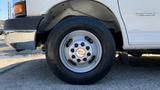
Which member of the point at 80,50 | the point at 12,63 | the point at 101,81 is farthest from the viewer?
the point at 12,63

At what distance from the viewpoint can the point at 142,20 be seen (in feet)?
18.0

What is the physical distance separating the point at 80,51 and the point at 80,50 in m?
0.01

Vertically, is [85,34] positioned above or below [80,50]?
above

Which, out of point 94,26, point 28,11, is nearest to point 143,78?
point 94,26

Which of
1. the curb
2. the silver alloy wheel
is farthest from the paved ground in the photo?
the curb

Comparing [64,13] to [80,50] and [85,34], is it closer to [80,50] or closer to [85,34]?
[85,34]

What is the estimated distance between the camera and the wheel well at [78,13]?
558cm

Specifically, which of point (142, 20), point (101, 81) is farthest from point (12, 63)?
point (142, 20)

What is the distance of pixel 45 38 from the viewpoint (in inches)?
233

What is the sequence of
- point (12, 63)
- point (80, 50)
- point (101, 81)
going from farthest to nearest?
point (12, 63) → point (101, 81) → point (80, 50)

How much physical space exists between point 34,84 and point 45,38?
0.77 m

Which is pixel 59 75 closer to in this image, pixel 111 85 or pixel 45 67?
pixel 111 85

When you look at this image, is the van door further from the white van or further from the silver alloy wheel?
the silver alloy wheel

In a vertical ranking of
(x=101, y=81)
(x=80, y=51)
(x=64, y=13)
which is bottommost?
(x=101, y=81)
